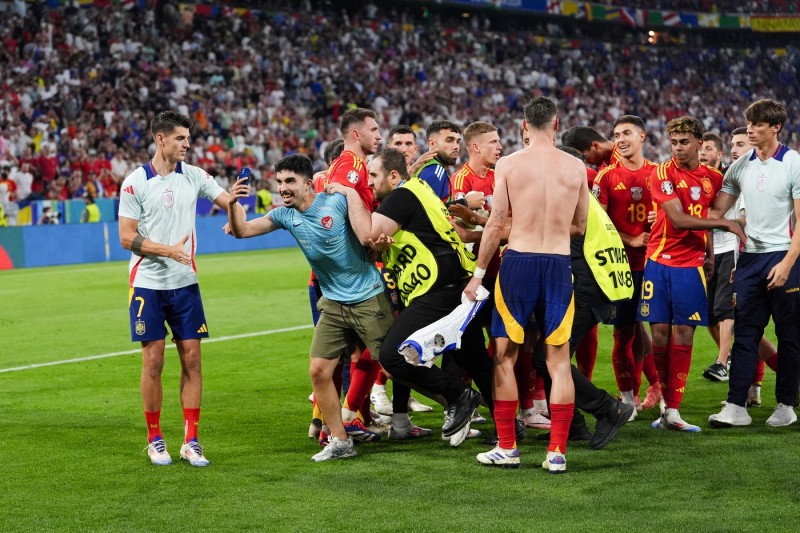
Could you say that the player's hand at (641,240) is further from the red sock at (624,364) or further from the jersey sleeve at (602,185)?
the red sock at (624,364)

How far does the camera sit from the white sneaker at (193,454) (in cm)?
622

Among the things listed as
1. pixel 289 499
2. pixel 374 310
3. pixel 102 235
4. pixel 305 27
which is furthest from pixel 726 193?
pixel 305 27

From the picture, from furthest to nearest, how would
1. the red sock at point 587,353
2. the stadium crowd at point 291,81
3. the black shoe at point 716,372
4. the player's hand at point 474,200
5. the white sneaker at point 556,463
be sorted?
1. the stadium crowd at point 291,81
2. the black shoe at point 716,372
3. the red sock at point 587,353
4. the player's hand at point 474,200
5. the white sneaker at point 556,463

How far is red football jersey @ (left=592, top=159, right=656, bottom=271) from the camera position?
304 inches

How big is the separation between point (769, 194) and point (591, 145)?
4.88 feet

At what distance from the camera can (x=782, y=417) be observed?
23.4 ft

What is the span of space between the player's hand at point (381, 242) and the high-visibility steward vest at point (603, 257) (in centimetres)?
133

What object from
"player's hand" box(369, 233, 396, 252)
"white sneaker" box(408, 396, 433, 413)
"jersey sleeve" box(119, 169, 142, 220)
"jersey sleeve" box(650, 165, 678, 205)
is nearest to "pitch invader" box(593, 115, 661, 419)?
"jersey sleeve" box(650, 165, 678, 205)

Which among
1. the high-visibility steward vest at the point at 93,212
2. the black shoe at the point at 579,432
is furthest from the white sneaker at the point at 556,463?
the high-visibility steward vest at the point at 93,212

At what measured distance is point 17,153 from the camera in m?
23.9

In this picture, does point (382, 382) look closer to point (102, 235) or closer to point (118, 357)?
point (118, 357)

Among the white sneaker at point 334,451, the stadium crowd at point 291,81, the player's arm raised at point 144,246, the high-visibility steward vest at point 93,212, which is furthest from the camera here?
the stadium crowd at point 291,81

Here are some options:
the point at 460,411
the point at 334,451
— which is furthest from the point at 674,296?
the point at 334,451

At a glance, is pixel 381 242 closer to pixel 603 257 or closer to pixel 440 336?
pixel 440 336
